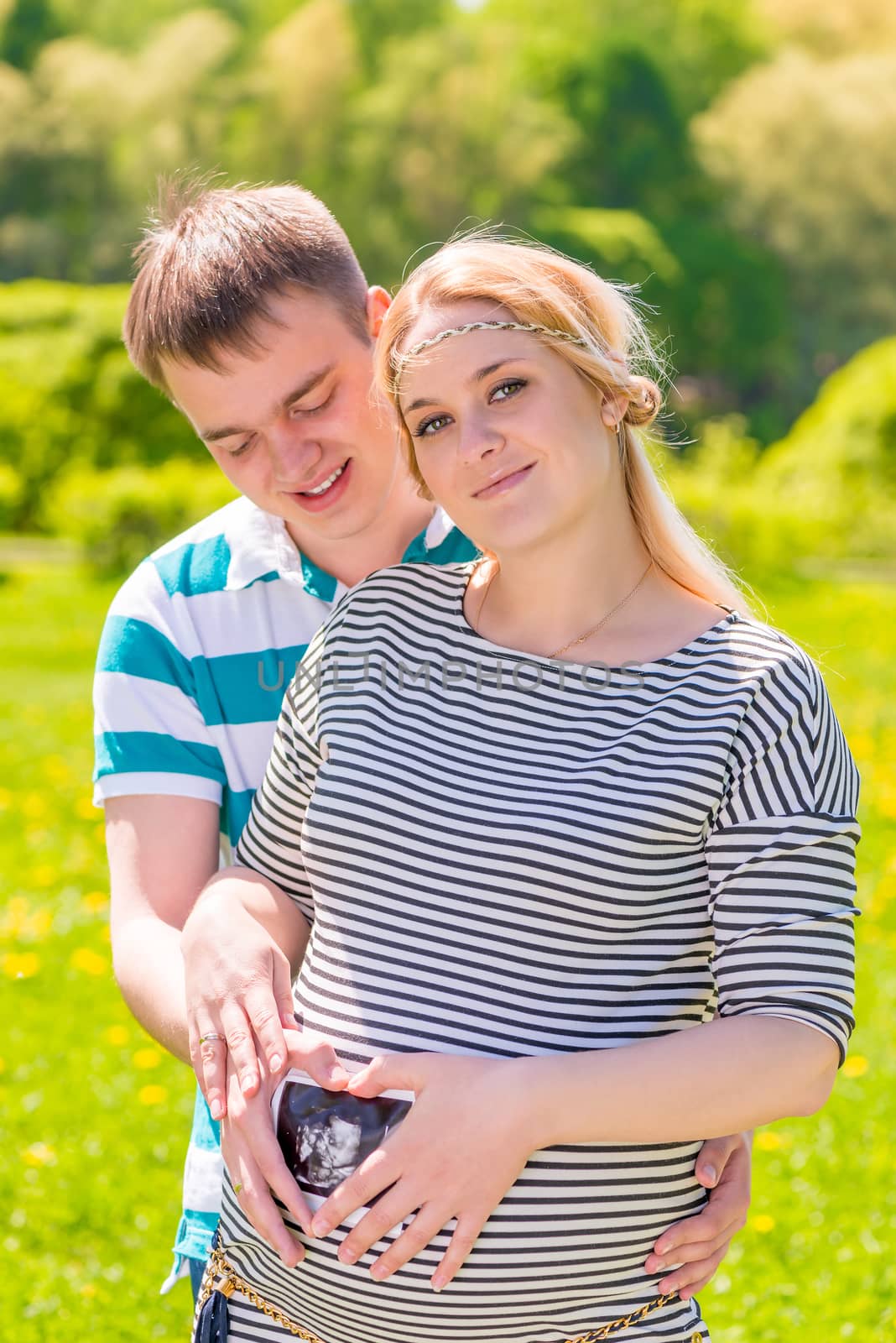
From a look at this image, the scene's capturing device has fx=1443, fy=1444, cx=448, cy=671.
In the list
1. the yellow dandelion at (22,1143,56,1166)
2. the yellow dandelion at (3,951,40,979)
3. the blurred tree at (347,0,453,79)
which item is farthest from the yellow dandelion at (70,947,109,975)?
the blurred tree at (347,0,453,79)

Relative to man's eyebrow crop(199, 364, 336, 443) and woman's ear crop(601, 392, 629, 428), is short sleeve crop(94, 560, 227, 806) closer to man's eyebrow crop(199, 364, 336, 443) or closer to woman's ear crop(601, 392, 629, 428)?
man's eyebrow crop(199, 364, 336, 443)

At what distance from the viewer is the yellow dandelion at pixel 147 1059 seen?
3.99m

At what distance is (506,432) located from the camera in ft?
5.22

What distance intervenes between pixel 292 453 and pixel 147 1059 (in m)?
2.58

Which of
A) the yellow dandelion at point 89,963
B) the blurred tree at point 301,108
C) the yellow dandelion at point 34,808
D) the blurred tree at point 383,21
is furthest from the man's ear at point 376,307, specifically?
the blurred tree at point 383,21

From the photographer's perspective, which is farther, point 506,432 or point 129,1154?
point 129,1154

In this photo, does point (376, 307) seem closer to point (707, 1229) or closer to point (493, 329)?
point (493, 329)

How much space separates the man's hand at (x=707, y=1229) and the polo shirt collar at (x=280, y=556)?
0.88 metres

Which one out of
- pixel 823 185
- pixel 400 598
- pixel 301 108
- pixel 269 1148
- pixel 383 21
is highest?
pixel 383 21

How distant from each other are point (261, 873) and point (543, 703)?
411 millimetres

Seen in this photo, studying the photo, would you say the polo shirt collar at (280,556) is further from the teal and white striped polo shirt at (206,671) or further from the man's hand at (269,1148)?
the man's hand at (269,1148)

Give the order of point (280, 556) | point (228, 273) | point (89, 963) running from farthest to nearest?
point (89, 963)
point (280, 556)
point (228, 273)

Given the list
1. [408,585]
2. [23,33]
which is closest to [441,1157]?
[408,585]

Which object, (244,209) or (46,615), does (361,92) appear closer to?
(46,615)
